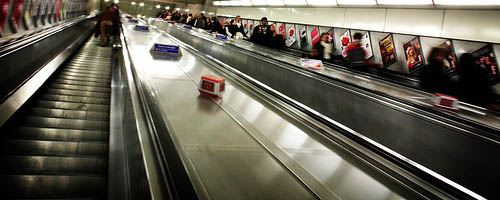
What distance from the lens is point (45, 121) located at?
13.3 ft

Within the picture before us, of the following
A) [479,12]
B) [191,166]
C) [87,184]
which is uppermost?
[479,12]

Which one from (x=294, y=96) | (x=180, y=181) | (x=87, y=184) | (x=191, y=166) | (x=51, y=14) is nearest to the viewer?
(x=180, y=181)

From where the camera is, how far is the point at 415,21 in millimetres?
9141

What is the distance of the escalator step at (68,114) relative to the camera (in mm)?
4332

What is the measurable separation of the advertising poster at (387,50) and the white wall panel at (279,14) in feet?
19.4

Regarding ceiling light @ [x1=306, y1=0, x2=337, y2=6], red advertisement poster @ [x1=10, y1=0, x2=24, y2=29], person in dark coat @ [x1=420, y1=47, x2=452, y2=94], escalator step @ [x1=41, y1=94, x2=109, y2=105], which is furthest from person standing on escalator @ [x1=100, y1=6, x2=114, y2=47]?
person in dark coat @ [x1=420, y1=47, x2=452, y2=94]

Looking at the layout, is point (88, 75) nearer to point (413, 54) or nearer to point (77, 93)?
point (77, 93)

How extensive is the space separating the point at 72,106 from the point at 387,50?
9.39 metres

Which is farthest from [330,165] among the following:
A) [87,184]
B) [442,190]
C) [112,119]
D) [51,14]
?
[51,14]

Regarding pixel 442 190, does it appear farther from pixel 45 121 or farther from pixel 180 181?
pixel 45 121

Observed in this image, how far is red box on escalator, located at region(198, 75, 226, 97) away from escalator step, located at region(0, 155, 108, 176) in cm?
139

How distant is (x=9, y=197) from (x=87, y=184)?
23.2 inches

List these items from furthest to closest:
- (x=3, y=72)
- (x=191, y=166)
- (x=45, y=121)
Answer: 1. (x=45, y=121)
2. (x=3, y=72)
3. (x=191, y=166)

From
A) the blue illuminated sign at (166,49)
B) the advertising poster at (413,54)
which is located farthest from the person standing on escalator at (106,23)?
the advertising poster at (413,54)
